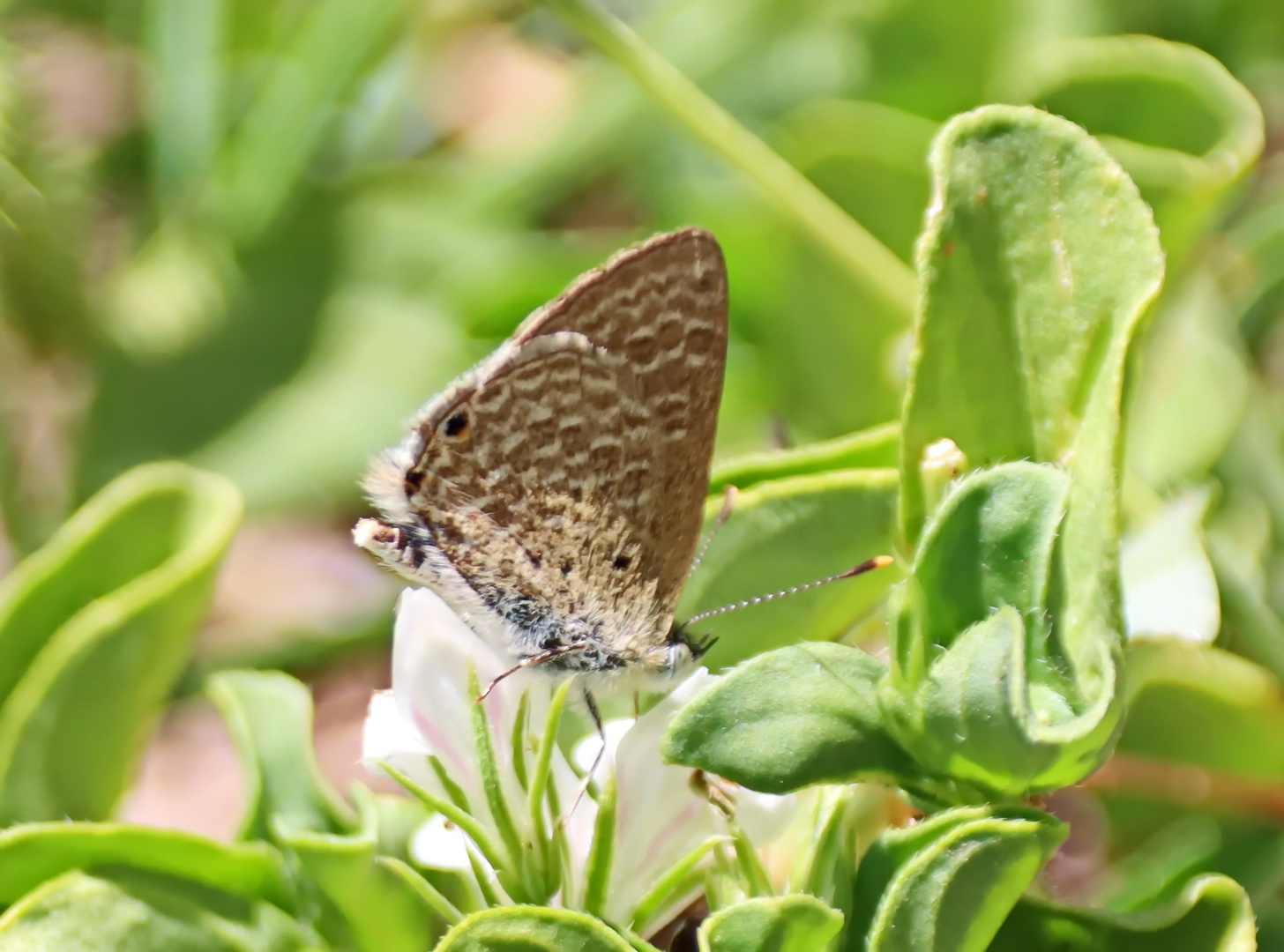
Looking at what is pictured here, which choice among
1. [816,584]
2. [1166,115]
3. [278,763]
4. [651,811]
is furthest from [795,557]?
[1166,115]

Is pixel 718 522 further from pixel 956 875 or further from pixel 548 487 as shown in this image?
pixel 956 875

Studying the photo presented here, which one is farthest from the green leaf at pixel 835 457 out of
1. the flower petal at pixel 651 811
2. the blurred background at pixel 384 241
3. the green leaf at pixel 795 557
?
the blurred background at pixel 384 241

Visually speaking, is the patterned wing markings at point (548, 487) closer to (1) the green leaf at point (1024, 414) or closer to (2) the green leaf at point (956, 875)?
(1) the green leaf at point (1024, 414)

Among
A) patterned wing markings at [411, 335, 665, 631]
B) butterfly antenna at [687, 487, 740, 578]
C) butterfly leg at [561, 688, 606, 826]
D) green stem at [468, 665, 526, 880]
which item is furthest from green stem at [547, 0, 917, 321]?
green stem at [468, 665, 526, 880]

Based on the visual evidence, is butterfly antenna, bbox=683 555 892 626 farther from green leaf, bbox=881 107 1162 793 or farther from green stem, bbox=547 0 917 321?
green stem, bbox=547 0 917 321

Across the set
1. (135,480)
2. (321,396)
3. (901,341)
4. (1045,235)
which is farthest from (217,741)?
(1045,235)

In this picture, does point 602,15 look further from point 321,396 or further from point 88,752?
point 321,396
